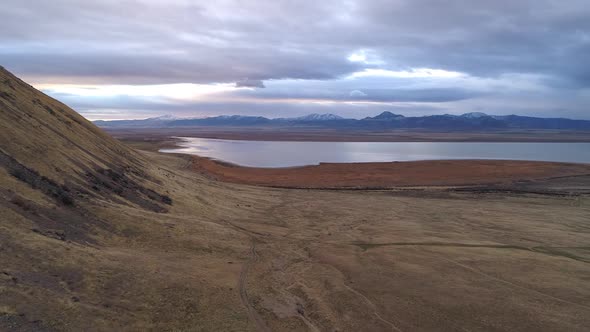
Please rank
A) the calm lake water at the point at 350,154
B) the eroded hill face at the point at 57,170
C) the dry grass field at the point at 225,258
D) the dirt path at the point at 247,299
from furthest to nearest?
the calm lake water at the point at 350,154, the eroded hill face at the point at 57,170, the dirt path at the point at 247,299, the dry grass field at the point at 225,258

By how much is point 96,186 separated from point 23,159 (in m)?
3.38

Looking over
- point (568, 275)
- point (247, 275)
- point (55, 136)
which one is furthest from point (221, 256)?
point (568, 275)

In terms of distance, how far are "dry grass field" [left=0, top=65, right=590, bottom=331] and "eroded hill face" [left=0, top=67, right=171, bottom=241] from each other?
9cm

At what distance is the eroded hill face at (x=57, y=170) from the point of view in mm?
14508

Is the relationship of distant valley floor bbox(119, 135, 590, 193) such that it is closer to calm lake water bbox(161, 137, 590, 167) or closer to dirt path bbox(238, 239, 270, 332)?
calm lake water bbox(161, 137, 590, 167)

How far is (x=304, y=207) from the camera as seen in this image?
3312 cm

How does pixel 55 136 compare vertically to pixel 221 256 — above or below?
above

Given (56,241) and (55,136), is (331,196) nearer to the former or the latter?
(55,136)

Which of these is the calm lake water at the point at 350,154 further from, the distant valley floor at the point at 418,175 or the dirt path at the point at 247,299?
the dirt path at the point at 247,299

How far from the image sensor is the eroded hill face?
47.6ft

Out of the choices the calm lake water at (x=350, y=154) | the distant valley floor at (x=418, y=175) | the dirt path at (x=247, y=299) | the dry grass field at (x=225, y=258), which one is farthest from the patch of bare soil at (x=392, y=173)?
the dirt path at (x=247, y=299)

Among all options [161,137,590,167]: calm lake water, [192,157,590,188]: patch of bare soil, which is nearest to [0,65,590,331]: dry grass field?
[192,157,590,188]: patch of bare soil

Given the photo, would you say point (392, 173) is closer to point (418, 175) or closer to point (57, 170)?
point (418, 175)

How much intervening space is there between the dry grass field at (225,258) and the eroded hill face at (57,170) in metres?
0.09
